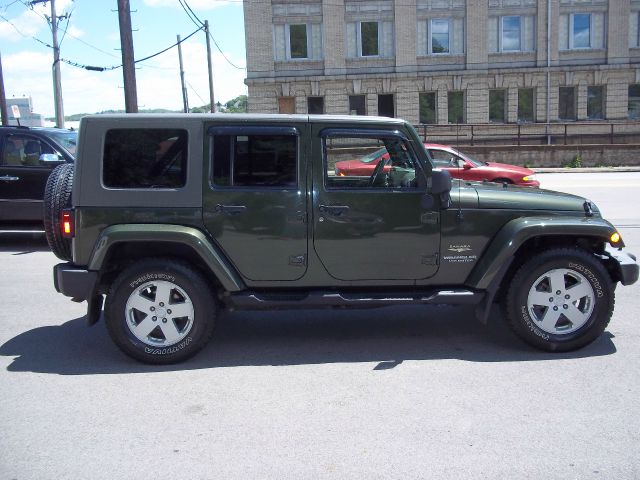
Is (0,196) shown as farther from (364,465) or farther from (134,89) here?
(364,465)

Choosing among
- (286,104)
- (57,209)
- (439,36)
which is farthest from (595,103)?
(57,209)

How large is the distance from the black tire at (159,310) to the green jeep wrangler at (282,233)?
0.01 metres

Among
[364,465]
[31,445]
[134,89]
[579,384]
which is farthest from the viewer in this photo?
[134,89]

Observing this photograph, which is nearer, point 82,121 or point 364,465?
point 364,465

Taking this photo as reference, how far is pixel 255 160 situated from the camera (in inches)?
196

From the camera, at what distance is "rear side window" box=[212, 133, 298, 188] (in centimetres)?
493

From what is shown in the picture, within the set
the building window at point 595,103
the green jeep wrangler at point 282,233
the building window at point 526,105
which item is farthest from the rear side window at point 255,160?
the building window at point 595,103

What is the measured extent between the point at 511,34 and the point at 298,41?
11.9 m

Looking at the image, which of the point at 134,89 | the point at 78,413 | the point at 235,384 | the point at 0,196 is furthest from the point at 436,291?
the point at 134,89

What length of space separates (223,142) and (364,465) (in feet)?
8.56

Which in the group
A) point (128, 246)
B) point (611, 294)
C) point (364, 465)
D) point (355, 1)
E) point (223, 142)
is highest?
point (355, 1)

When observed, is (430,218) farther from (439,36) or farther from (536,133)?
(536,133)

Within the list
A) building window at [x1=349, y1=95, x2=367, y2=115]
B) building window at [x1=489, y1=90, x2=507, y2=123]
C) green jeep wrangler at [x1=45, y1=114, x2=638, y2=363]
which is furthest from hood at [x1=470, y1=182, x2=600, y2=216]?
building window at [x1=489, y1=90, x2=507, y2=123]

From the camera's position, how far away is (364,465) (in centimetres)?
348
